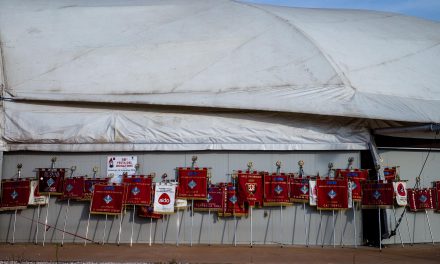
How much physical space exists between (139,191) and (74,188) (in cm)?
157

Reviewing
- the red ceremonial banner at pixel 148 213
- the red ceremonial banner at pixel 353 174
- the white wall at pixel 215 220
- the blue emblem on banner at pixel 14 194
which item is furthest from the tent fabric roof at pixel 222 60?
the red ceremonial banner at pixel 148 213

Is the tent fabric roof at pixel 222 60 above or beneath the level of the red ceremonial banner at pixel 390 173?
above

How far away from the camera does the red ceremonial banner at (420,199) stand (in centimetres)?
1166

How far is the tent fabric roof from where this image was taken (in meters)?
11.0

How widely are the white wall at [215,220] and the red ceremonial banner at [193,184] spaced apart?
262 millimetres

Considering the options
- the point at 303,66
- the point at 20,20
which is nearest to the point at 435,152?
the point at 303,66

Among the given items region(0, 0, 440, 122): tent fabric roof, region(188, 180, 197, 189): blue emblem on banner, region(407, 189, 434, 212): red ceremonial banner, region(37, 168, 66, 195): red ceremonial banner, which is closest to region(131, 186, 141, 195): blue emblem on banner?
region(188, 180, 197, 189): blue emblem on banner

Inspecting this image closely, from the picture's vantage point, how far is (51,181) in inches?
447

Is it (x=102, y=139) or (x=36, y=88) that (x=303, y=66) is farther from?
Answer: (x=36, y=88)

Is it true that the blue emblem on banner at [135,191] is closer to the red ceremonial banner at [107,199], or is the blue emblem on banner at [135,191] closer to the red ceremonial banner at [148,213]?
the red ceremonial banner at [107,199]

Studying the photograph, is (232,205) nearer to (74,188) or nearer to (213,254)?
(213,254)

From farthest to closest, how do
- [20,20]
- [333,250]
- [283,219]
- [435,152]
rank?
1. [20,20]
2. [435,152]
3. [283,219]
4. [333,250]

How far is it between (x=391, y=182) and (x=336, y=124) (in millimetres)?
1727

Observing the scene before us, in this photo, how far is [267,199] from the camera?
11.0 m
